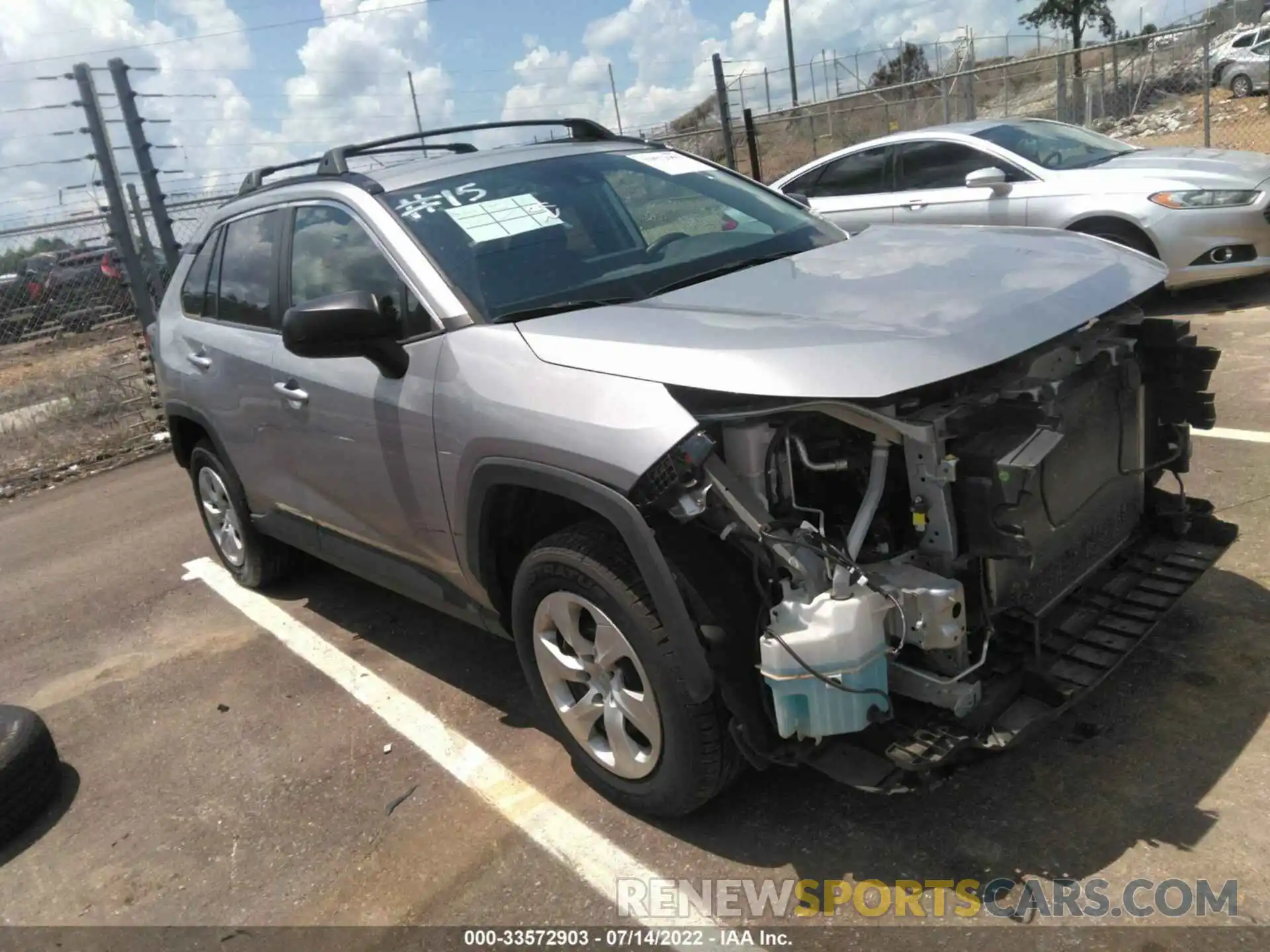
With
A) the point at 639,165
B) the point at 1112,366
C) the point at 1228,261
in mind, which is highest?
the point at 639,165

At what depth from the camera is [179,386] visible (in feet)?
16.2

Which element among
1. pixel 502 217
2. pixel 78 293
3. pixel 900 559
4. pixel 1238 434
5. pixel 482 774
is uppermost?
pixel 502 217

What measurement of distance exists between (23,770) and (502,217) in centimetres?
258

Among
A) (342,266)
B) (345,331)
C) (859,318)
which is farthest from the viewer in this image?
(342,266)

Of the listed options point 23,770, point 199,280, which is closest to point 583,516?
point 23,770

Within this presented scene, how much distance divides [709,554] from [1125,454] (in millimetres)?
1465

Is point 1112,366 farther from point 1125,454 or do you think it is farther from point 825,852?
point 825,852

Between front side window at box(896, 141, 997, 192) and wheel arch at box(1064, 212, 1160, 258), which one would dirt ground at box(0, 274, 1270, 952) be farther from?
front side window at box(896, 141, 997, 192)

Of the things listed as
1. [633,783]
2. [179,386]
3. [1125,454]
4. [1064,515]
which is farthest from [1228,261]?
[179,386]

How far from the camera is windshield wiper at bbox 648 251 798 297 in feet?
10.7

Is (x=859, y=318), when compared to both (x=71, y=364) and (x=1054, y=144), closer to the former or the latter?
(x=1054, y=144)

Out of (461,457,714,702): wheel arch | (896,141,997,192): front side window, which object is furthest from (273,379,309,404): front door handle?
(896,141,997,192): front side window

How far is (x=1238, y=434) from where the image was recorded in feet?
16.7

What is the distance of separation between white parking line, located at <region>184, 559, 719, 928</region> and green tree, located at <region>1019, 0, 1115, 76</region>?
98.3 feet
